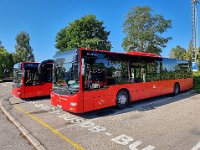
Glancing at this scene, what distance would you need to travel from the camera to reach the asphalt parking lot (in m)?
5.80

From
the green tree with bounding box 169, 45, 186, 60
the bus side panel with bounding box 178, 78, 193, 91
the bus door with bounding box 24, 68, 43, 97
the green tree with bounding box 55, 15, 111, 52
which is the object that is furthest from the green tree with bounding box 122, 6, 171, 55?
the green tree with bounding box 169, 45, 186, 60

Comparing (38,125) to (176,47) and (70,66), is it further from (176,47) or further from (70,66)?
(176,47)

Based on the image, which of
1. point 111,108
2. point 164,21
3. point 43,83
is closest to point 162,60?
point 111,108

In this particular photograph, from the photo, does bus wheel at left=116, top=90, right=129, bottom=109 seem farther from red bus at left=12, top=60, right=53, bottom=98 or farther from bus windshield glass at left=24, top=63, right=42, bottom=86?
bus windshield glass at left=24, top=63, right=42, bottom=86

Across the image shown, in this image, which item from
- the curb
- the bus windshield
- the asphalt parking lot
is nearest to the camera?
the curb

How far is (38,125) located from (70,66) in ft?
8.88

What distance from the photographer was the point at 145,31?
119ft

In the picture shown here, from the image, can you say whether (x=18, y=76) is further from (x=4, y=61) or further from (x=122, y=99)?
(x=4, y=61)

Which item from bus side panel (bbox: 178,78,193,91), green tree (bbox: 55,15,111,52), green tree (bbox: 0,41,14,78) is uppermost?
green tree (bbox: 55,15,111,52)

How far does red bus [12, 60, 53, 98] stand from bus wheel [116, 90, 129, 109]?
19.8 ft

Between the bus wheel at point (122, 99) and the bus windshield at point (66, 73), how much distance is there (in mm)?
2790

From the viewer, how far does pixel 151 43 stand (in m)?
36.6

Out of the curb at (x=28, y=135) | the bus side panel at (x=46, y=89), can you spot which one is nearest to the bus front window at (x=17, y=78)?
the bus side panel at (x=46, y=89)

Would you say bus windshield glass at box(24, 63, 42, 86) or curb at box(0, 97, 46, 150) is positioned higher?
bus windshield glass at box(24, 63, 42, 86)
